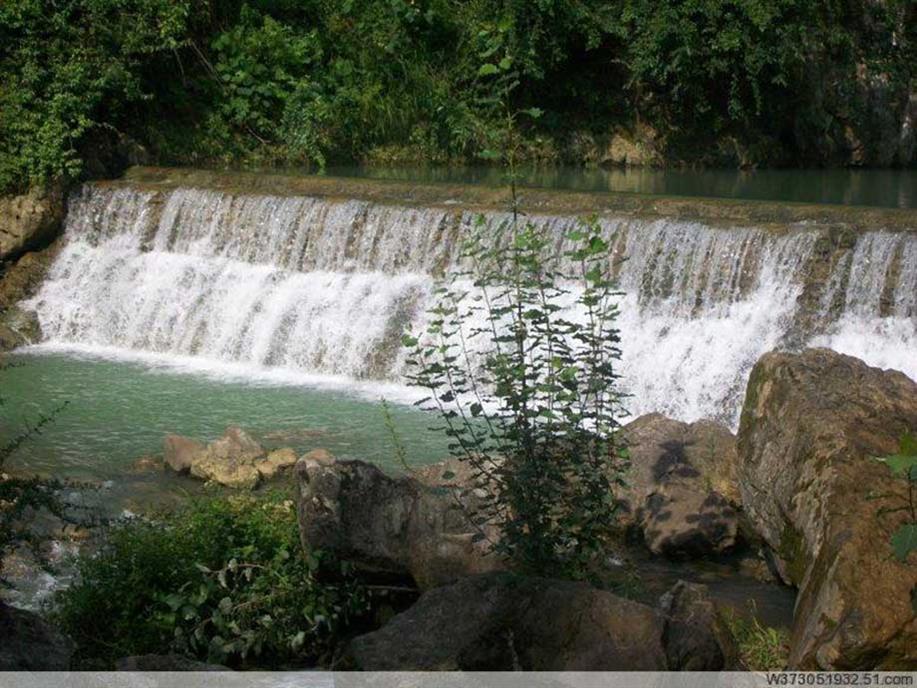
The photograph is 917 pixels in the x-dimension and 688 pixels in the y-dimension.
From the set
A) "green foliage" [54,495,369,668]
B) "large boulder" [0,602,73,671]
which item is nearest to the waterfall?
"green foliage" [54,495,369,668]

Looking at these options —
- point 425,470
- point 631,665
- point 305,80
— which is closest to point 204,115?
point 305,80

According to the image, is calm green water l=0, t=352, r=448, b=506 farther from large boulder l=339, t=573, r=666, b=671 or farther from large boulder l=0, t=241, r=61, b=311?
large boulder l=339, t=573, r=666, b=671

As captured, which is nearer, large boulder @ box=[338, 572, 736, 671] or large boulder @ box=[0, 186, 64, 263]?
large boulder @ box=[338, 572, 736, 671]

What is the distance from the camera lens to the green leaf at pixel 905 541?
11.7ft

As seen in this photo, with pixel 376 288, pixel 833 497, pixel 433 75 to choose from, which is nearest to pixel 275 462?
pixel 376 288

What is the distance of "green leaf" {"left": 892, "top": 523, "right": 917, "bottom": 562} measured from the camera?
3559mm

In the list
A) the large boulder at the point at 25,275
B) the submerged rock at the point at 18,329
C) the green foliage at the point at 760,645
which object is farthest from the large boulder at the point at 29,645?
the large boulder at the point at 25,275

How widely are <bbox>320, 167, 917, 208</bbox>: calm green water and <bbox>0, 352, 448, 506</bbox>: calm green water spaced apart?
19.0 feet

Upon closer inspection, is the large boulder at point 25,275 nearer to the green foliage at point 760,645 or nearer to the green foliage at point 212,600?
the green foliage at point 212,600

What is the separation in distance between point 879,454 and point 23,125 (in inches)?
497

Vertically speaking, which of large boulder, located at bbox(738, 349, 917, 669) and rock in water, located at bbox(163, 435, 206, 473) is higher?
large boulder, located at bbox(738, 349, 917, 669)

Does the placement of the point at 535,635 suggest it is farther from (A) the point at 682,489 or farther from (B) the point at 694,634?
(A) the point at 682,489

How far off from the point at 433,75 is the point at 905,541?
18.5 m

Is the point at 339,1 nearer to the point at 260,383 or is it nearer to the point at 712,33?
the point at 712,33
